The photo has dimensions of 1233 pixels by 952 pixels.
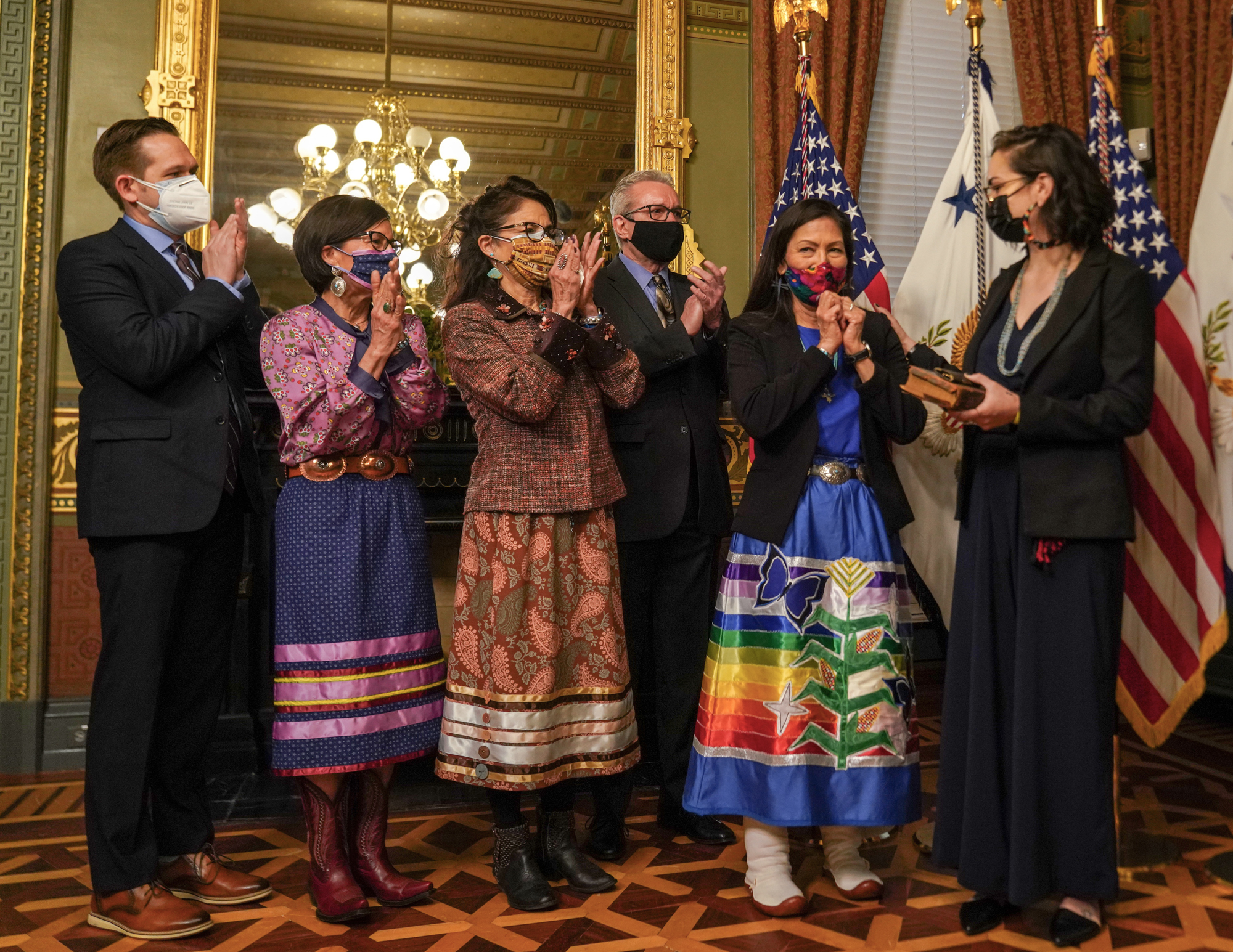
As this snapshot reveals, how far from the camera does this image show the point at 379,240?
229 cm

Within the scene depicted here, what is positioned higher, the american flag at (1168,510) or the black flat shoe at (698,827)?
the american flag at (1168,510)

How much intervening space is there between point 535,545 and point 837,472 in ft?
2.36

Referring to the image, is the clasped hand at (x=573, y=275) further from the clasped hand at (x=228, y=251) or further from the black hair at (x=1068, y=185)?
the black hair at (x=1068, y=185)

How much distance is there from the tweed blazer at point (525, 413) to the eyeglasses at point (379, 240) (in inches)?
7.8

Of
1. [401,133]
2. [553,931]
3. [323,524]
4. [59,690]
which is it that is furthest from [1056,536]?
[59,690]

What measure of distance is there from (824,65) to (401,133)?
1923 millimetres

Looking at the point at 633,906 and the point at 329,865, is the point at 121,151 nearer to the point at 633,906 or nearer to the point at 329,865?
the point at 329,865

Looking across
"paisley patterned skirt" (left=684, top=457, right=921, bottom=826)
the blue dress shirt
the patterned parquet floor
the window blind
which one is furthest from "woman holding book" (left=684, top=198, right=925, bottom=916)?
the window blind

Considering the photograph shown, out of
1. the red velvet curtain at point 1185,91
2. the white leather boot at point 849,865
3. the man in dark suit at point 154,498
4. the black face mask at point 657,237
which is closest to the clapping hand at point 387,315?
the man in dark suit at point 154,498

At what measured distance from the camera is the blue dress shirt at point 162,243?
2.32 metres

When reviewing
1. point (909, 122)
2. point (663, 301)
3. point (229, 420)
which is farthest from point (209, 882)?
point (909, 122)

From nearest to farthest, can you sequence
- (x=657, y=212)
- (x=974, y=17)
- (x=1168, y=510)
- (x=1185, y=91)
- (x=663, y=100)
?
(x=1168, y=510)
(x=657, y=212)
(x=974, y=17)
(x=663, y=100)
(x=1185, y=91)

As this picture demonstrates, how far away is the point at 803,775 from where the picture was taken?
222 cm

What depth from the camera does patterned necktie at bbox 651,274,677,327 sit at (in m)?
2.76
